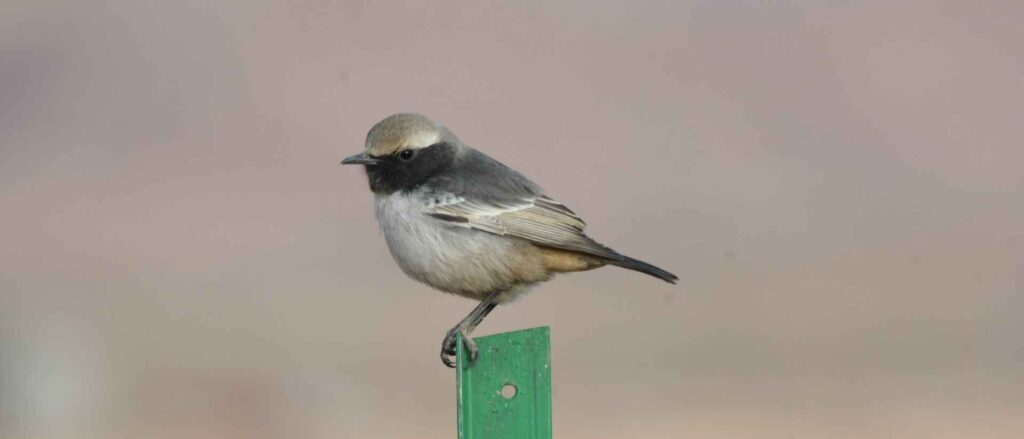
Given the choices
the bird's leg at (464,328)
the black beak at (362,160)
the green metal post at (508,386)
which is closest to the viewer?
the green metal post at (508,386)

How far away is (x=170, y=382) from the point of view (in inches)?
492

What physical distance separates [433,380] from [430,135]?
663 centimetres

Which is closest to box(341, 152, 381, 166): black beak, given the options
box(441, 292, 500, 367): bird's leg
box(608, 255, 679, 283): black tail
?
box(441, 292, 500, 367): bird's leg

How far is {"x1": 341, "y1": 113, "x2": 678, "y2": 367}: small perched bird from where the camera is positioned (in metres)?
5.87

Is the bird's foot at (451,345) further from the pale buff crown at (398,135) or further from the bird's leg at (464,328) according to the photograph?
the pale buff crown at (398,135)

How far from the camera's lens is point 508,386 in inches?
179

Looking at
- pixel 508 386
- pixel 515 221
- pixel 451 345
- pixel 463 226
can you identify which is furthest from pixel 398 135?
pixel 508 386

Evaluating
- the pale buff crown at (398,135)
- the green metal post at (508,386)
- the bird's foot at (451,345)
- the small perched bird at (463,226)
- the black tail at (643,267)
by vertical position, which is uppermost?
the pale buff crown at (398,135)

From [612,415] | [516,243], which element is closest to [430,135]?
[516,243]

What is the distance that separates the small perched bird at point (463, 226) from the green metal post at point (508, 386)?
3.78 feet

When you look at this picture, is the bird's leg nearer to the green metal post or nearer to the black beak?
the green metal post

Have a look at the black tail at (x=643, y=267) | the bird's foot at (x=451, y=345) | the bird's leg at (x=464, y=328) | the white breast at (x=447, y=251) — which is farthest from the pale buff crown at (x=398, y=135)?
the black tail at (x=643, y=267)

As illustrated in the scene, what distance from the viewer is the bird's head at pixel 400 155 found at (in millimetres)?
6035

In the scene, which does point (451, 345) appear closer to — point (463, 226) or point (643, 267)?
point (463, 226)
